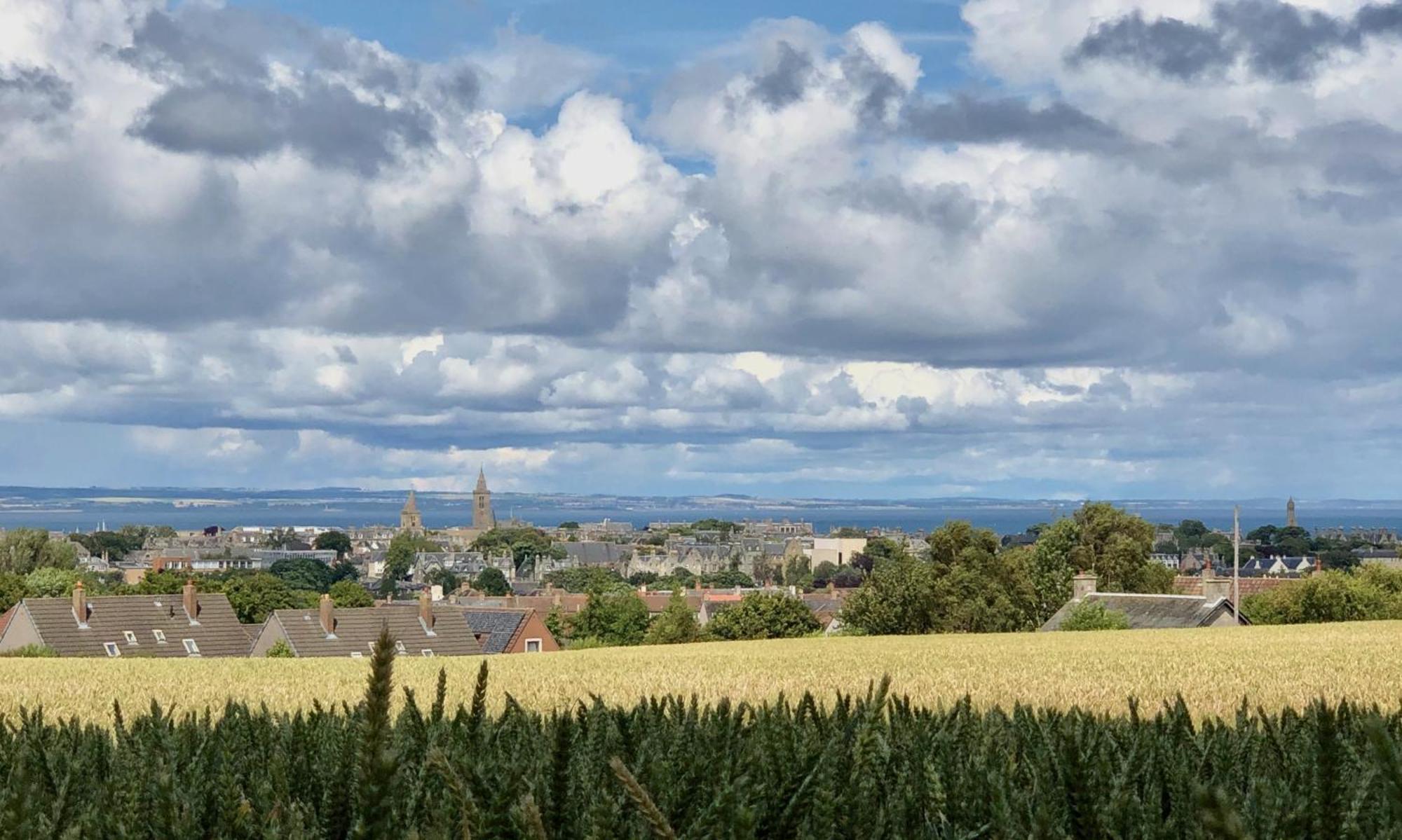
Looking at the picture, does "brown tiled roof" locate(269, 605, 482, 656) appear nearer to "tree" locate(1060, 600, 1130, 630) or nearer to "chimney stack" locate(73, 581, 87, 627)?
"chimney stack" locate(73, 581, 87, 627)

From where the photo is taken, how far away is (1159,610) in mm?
54969

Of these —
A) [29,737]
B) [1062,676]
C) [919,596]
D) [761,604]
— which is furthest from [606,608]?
[29,737]

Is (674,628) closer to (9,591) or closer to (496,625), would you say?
(496,625)

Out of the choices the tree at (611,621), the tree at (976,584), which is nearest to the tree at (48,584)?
the tree at (611,621)

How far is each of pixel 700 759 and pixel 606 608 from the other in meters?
89.6

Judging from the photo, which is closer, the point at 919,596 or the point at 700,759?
the point at 700,759

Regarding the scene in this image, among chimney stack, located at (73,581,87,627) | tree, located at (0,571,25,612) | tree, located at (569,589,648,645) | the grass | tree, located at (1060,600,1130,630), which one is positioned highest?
the grass

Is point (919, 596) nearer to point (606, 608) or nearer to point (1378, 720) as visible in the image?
point (606, 608)

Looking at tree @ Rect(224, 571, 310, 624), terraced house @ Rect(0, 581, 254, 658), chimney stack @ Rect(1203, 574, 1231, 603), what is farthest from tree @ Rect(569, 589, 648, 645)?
chimney stack @ Rect(1203, 574, 1231, 603)

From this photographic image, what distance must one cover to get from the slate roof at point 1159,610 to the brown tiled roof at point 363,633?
2836 cm

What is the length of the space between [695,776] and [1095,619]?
173 ft

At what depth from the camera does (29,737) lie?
5.07m

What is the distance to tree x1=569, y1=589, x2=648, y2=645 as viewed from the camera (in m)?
90.4

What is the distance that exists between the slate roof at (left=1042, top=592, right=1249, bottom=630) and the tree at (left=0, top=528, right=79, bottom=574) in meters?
106
